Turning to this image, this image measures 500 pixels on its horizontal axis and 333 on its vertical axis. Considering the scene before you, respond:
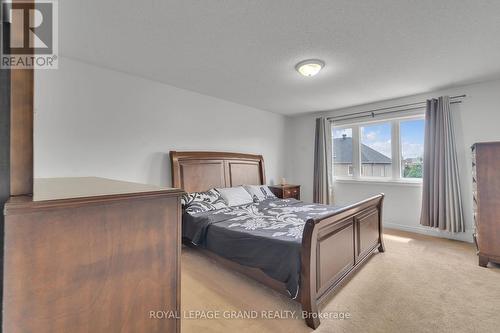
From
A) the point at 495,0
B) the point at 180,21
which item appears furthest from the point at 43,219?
the point at 495,0

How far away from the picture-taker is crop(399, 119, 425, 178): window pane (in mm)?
3986

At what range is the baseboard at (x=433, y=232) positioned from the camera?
11.5 feet

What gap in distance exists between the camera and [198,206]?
3.16 meters

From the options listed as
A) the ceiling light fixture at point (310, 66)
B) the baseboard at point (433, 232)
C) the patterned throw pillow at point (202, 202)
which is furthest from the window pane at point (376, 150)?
the patterned throw pillow at point (202, 202)

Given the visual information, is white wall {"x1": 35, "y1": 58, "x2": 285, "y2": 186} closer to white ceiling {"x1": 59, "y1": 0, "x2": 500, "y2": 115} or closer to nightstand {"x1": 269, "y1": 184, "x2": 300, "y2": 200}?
white ceiling {"x1": 59, "y1": 0, "x2": 500, "y2": 115}

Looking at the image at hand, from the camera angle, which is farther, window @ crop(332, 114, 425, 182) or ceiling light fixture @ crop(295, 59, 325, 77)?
window @ crop(332, 114, 425, 182)

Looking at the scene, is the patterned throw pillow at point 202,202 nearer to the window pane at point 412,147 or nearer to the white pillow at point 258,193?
the white pillow at point 258,193

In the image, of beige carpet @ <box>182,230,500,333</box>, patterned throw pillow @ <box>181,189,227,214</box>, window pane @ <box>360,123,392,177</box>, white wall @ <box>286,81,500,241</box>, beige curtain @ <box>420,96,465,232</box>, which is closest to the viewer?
beige carpet @ <box>182,230,500,333</box>

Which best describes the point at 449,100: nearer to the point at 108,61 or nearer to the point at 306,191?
the point at 306,191

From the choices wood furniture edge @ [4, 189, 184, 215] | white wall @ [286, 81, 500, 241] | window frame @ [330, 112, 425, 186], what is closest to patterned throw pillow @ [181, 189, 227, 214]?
wood furniture edge @ [4, 189, 184, 215]

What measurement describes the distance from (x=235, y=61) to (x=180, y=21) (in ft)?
2.70

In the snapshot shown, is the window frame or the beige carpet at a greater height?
the window frame

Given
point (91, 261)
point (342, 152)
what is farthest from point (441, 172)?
point (91, 261)

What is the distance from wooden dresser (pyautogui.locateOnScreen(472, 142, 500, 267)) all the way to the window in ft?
4.07
